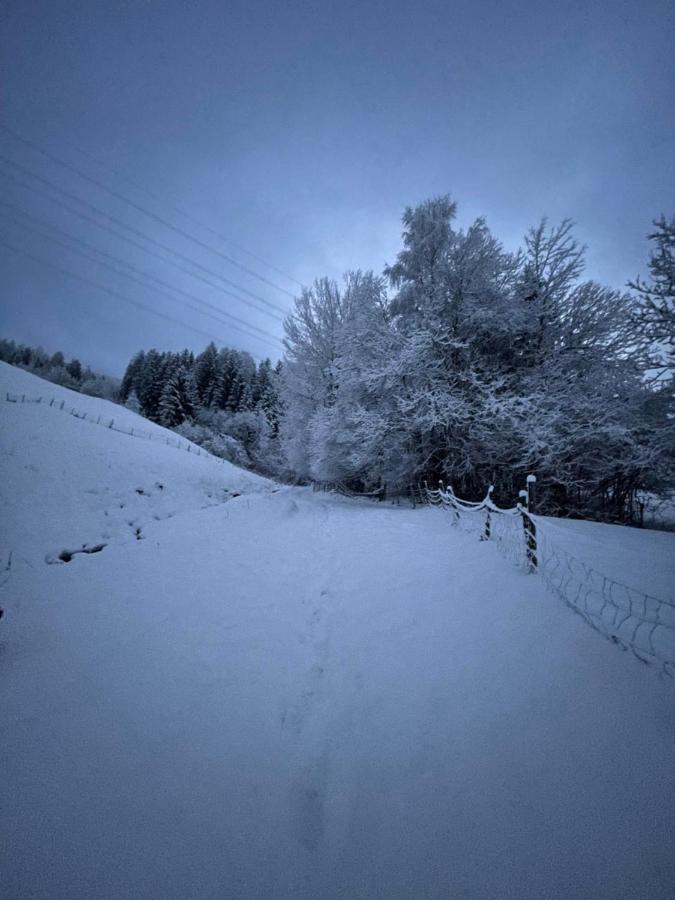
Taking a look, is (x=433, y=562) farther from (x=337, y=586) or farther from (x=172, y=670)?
(x=172, y=670)

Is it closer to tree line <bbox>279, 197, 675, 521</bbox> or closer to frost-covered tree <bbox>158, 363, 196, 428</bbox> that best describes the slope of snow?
tree line <bbox>279, 197, 675, 521</bbox>

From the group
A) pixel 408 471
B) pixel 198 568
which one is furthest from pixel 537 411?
pixel 198 568

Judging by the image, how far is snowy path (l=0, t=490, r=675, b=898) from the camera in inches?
63.4

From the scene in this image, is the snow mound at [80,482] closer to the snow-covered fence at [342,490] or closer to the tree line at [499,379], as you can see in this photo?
the snow-covered fence at [342,490]

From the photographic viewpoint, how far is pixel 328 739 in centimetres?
240

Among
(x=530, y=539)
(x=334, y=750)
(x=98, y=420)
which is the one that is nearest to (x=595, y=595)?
(x=530, y=539)

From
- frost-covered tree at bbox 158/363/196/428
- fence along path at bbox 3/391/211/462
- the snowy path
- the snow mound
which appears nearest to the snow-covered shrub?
frost-covered tree at bbox 158/363/196/428

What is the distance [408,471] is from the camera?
458 inches

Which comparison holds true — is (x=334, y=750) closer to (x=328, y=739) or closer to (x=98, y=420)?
(x=328, y=739)

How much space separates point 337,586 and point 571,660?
3066mm

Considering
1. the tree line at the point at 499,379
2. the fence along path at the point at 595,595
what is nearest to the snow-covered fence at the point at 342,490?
the tree line at the point at 499,379

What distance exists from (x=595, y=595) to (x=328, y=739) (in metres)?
3.60

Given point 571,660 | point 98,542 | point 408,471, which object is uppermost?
point 408,471

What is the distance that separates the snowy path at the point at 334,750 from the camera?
1.61 metres
